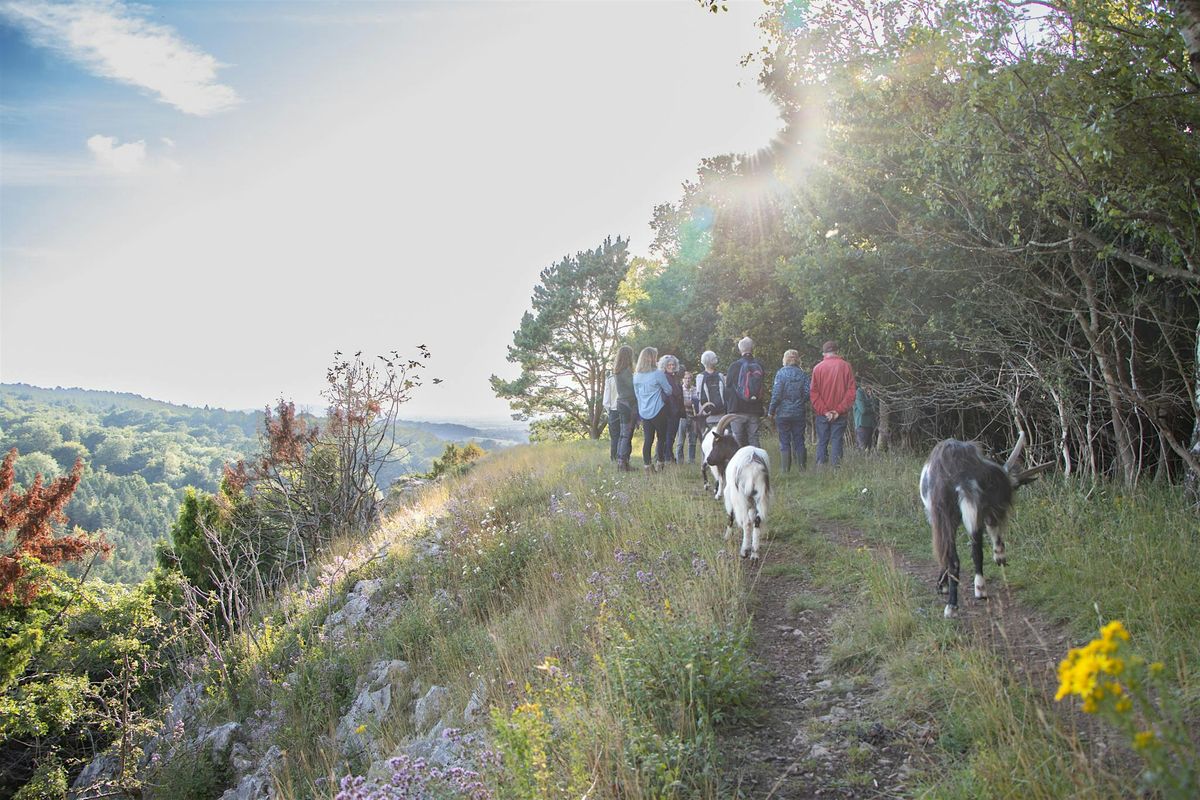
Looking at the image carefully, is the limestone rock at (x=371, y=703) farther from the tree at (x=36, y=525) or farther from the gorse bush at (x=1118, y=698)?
the tree at (x=36, y=525)

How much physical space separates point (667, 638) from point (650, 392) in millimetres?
7044

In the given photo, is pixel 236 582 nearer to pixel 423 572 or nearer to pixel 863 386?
pixel 423 572

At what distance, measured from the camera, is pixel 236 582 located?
30.9 ft

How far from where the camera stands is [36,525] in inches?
826

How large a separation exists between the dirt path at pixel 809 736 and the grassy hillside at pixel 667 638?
114 mm

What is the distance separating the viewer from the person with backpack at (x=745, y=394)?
10906mm

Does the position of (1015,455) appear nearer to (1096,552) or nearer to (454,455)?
(1096,552)

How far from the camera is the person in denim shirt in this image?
11.1m

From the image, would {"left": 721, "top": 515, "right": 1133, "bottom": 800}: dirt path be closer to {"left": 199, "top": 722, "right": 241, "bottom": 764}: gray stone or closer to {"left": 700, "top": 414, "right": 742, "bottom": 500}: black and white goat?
{"left": 700, "top": 414, "right": 742, "bottom": 500}: black and white goat

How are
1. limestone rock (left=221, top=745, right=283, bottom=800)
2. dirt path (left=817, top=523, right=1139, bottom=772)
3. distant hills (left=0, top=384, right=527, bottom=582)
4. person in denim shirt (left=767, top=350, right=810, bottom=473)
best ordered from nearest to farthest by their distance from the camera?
dirt path (left=817, top=523, right=1139, bottom=772) < limestone rock (left=221, top=745, right=283, bottom=800) < person in denim shirt (left=767, top=350, right=810, bottom=473) < distant hills (left=0, top=384, right=527, bottom=582)

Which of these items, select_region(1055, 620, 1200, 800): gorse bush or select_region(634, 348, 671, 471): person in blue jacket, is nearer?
select_region(1055, 620, 1200, 800): gorse bush

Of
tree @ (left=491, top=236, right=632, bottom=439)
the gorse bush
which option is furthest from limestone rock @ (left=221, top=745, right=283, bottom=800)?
tree @ (left=491, top=236, right=632, bottom=439)

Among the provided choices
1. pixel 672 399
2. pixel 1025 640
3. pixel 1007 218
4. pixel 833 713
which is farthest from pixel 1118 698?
pixel 672 399

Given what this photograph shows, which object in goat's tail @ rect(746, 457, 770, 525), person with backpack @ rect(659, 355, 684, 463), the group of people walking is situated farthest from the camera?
person with backpack @ rect(659, 355, 684, 463)
